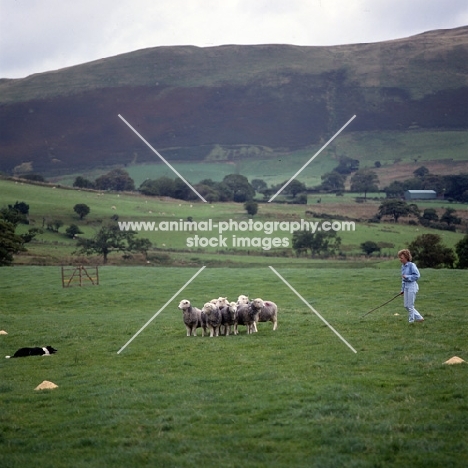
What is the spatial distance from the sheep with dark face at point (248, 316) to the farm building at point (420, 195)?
12443cm

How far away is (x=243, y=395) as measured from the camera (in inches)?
545

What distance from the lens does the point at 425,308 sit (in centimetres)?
2847

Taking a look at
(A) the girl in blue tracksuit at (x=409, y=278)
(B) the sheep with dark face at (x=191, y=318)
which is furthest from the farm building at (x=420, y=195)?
(B) the sheep with dark face at (x=191, y=318)

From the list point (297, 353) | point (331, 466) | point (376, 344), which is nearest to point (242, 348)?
point (297, 353)

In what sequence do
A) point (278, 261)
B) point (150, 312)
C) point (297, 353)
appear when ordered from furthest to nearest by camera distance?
point (278, 261)
point (150, 312)
point (297, 353)

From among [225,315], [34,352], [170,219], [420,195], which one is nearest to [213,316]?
[225,315]

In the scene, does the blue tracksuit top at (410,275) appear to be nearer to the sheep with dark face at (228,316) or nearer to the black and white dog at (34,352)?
the sheep with dark face at (228,316)

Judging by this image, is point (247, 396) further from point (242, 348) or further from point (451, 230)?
point (451, 230)

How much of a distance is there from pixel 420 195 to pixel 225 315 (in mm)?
127661

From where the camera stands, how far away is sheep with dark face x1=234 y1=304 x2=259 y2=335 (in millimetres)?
21953

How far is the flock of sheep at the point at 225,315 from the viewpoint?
21.9m

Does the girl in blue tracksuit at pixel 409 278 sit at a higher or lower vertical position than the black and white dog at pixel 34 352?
higher

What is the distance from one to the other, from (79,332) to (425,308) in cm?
1295

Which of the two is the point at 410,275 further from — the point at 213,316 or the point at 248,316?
the point at 213,316
